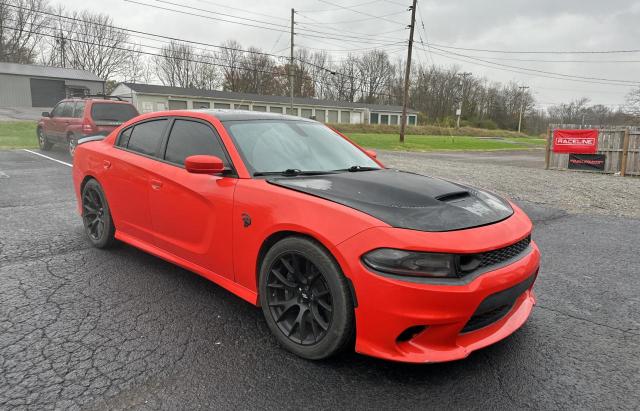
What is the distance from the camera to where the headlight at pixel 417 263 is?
214cm

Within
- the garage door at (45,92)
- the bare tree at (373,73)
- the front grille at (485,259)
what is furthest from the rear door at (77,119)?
the bare tree at (373,73)

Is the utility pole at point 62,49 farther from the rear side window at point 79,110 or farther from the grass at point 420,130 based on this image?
the rear side window at point 79,110

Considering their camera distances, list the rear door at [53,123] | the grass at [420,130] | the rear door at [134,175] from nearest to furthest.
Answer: the rear door at [134,175]
the rear door at [53,123]
the grass at [420,130]

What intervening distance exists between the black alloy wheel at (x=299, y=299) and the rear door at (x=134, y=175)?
1.60 meters

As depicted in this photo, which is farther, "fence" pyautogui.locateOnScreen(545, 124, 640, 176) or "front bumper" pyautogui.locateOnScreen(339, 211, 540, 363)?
"fence" pyautogui.locateOnScreen(545, 124, 640, 176)

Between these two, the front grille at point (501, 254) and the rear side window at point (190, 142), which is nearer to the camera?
the front grille at point (501, 254)

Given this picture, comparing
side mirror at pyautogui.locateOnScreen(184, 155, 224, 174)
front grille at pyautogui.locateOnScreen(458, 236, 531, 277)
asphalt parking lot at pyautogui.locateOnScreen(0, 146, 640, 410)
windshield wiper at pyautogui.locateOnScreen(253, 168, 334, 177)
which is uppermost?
side mirror at pyautogui.locateOnScreen(184, 155, 224, 174)

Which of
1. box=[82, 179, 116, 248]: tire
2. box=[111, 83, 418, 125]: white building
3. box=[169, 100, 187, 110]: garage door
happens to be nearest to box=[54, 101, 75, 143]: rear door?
box=[82, 179, 116, 248]: tire

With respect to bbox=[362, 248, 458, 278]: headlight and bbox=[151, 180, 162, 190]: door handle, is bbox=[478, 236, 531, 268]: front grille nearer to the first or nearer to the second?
bbox=[362, 248, 458, 278]: headlight

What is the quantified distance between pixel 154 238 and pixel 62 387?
5.19 feet

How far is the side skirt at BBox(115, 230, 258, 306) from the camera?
2850 mm

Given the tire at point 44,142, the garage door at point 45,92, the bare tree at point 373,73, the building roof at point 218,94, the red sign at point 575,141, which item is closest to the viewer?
the tire at point 44,142

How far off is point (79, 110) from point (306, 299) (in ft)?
41.7

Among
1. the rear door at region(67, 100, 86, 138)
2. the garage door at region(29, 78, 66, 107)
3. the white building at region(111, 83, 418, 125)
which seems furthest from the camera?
the white building at region(111, 83, 418, 125)
